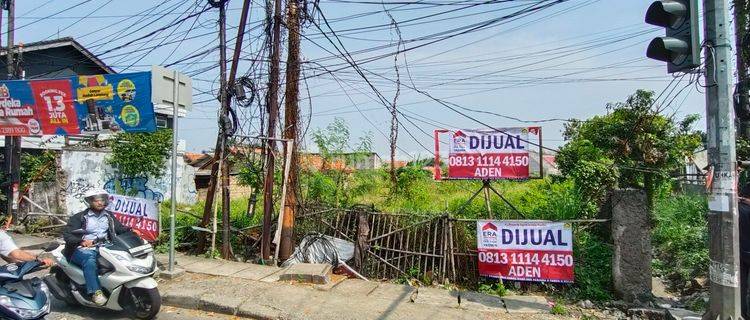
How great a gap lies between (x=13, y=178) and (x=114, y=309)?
10015 mm

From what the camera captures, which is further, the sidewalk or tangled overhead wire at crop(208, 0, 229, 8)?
tangled overhead wire at crop(208, 0, 229, 8)

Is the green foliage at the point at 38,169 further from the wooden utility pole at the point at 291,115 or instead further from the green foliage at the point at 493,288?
the green foliage at the point at 493,288

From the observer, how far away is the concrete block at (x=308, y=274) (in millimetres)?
7295

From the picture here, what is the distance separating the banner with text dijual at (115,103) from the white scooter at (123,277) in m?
4.42

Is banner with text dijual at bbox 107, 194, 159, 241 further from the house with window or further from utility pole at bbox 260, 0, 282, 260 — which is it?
the house with window

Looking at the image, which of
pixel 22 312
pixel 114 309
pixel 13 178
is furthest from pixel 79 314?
pixel 13 178

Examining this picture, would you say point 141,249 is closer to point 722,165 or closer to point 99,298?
point 99,298

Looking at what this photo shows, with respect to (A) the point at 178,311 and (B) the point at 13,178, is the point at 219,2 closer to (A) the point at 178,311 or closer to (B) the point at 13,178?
(A) the point at 178,311

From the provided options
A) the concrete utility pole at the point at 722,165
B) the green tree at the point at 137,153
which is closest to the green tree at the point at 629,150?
the concrete utility pole at the point at 722,165

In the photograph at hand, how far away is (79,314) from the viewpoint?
593 centimetres

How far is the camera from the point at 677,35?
15.3 feet

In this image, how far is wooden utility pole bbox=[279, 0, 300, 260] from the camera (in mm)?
8695

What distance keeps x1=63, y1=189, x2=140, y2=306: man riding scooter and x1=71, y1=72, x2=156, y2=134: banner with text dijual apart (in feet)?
12.8

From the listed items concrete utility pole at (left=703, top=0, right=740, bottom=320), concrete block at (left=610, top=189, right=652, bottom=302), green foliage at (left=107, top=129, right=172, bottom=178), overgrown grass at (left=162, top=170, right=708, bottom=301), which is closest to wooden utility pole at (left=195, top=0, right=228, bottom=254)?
overgrown grass at (left=162, top=170, right=708, bottom=301)
